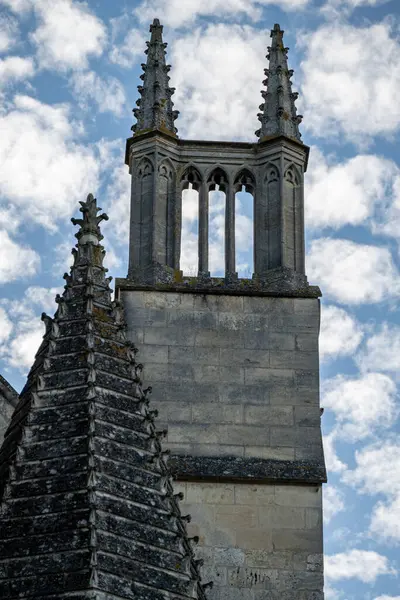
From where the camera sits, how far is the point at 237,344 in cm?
1969

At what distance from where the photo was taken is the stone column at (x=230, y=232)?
2052 centimetres

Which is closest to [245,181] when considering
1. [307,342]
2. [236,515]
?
[307,342]

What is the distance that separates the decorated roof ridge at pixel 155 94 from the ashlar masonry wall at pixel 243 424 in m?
2.67

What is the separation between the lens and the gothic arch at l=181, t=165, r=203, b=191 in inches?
832

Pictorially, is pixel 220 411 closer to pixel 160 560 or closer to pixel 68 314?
pixel 68 314

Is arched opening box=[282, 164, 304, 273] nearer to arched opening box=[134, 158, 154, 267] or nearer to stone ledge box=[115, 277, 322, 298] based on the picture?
stone ledge box=[115, 277, 322, 298]

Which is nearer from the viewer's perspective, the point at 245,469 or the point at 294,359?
the point at 245,469

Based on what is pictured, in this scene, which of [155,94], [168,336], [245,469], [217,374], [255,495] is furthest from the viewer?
[155,94]

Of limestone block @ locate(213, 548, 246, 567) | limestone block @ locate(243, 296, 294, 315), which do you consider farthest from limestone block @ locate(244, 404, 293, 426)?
limestone block @ locate(213, 548, 246, 567)

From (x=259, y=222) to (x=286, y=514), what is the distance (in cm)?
430

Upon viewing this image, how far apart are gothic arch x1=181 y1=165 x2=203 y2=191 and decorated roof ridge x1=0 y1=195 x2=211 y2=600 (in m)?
4.84

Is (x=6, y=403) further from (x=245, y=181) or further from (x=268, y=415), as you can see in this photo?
(x=245, y=181)

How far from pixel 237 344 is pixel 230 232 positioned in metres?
1.88

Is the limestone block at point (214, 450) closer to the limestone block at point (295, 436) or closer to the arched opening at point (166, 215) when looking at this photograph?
the limestone block at point (295, 436)
